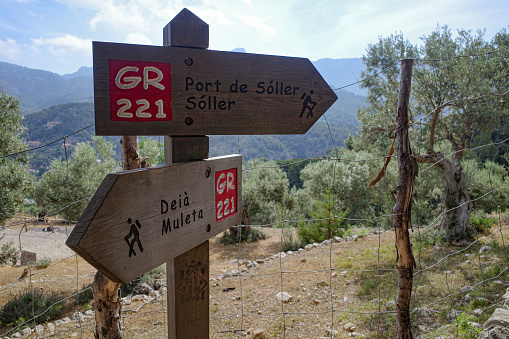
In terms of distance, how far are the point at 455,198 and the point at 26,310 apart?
10.4m

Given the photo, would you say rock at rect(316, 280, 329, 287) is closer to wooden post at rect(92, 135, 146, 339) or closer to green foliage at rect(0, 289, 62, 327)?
wooden post at rect(92, 135, 146, 339)

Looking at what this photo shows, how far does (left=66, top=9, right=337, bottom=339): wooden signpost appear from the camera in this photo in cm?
98

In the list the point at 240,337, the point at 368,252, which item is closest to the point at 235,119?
the point at 240,337

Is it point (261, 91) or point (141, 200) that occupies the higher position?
point (261, 91)

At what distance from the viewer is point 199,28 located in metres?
1.36

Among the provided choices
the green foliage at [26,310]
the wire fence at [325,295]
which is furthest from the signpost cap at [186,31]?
the green foliage at [26,310]

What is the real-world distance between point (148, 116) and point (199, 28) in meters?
0.46

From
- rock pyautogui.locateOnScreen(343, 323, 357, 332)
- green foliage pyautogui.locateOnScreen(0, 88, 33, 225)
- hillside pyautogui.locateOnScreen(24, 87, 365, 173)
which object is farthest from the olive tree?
hillside pyautogui.locateOnScreen(24, 87, 365, 173)

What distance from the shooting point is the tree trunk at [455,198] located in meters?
8.31

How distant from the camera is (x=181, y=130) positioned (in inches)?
51.8

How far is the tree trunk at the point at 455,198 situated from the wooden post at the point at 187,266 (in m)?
8.10

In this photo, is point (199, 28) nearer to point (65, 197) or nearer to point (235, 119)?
point (235, 119)

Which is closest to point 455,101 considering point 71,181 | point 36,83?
point 71,181

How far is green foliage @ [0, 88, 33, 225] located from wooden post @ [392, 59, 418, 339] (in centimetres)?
957
